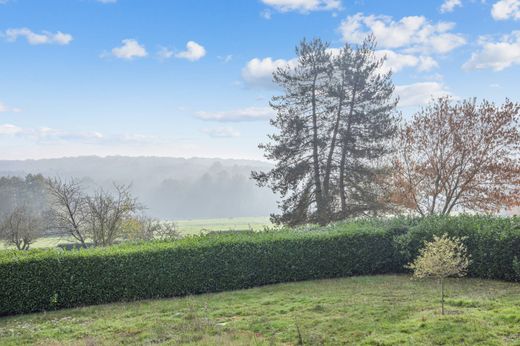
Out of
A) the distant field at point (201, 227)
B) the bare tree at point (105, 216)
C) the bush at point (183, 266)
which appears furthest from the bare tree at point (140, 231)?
the bush at point (183, 266)

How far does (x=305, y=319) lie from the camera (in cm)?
750

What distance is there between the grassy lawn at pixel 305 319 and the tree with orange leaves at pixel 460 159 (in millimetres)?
11534

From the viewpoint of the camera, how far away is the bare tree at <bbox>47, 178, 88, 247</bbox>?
24.8 metres

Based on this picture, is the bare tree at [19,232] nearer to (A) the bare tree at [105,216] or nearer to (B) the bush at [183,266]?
(A) the bare tree at [105,216]

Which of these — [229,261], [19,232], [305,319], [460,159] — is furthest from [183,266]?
[19,232]

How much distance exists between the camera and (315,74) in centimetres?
2434

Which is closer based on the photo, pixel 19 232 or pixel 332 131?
pixel 332 131

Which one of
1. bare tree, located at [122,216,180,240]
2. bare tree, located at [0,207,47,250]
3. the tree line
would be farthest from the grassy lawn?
bare tree, located at [0,207,47,250]

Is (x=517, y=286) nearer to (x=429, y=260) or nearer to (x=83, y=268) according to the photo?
(x=429, y=260)

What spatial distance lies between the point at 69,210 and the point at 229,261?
1706 cm

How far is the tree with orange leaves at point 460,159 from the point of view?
20406 millimetres

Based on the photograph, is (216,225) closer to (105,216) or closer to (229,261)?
(105,216)

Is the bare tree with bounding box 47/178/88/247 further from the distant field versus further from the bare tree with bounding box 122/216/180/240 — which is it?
the bare tree with bounding box 122/216/180/240

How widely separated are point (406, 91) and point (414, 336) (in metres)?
22.0
